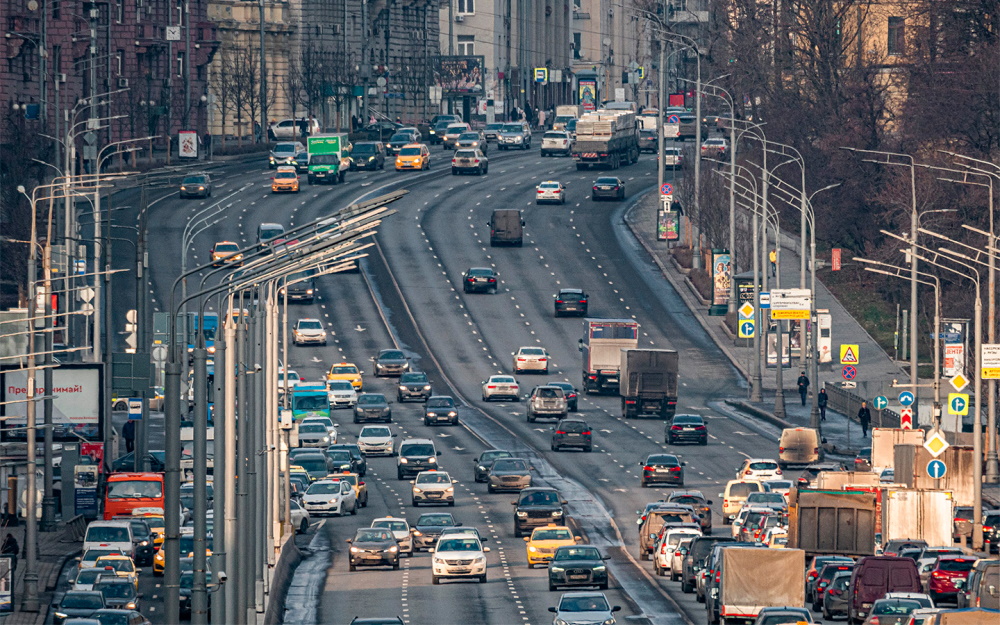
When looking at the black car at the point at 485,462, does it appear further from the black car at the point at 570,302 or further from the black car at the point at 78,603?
the black car at the point at 570,302

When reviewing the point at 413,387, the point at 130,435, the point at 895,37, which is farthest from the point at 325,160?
the point at 130,435

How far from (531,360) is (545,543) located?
39.8 m

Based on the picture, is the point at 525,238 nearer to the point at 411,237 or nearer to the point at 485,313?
the point at 411,237

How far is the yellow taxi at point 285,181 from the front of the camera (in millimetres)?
131000

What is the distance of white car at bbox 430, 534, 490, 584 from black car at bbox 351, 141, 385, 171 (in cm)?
9308

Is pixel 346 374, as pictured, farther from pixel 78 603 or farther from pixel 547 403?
pixel 78 603

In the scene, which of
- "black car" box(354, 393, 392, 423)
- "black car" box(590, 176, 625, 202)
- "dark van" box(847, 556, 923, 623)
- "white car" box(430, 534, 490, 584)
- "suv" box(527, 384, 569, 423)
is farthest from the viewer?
A: "black car" box(590, 176, 625, 202)

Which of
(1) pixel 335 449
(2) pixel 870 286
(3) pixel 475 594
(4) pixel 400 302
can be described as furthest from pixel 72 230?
(2) pixel 870 286

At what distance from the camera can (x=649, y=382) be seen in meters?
83.2

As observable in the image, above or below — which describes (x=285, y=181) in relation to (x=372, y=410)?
above

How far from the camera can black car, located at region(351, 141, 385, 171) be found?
143m

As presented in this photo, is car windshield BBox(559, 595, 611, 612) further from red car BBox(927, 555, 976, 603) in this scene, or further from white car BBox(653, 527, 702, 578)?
white car BBox(653, 527, 702, 578)

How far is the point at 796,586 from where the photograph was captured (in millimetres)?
42344

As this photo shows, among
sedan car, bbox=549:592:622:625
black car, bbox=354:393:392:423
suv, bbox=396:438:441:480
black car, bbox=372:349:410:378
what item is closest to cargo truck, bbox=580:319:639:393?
black car, bbox=372:349:410:378
